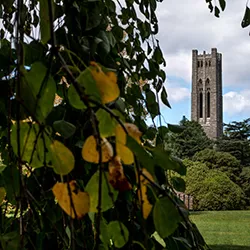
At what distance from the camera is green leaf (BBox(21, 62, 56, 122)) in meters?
0.32

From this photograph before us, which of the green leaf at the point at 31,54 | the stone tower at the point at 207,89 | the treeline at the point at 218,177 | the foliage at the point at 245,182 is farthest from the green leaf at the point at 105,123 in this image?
the stone tower at the point at 207,89

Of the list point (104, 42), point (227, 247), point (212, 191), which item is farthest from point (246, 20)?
point (212, 191)

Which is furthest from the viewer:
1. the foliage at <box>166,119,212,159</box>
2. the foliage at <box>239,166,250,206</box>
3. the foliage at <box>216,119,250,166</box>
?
the foliage at <box>166,119,212,159</box>

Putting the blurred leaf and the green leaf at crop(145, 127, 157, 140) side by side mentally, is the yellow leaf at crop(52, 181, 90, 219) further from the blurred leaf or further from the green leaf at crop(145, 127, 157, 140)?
the green leaf at crop(145, 127, 157, 140)

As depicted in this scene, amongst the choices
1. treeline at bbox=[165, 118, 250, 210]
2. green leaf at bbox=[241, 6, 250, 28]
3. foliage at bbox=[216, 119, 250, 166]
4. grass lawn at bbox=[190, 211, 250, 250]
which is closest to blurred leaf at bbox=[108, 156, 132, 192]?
green leaf at bbox=[241, 6, 250, 28]

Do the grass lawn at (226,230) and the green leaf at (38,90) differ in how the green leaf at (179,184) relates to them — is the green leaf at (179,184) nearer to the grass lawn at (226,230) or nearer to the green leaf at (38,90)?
the green leaf at (38,90)

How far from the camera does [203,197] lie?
1004 cm

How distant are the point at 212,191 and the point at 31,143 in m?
9.78

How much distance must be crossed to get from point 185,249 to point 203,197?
9644 mm

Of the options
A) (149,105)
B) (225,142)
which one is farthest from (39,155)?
(225,142)

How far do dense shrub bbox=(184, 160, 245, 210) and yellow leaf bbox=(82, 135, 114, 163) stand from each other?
32.0 ft

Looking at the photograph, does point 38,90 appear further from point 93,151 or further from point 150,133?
point 150,133

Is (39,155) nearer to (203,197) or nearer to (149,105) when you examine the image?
(149,105)

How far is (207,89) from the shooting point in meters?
29.9
